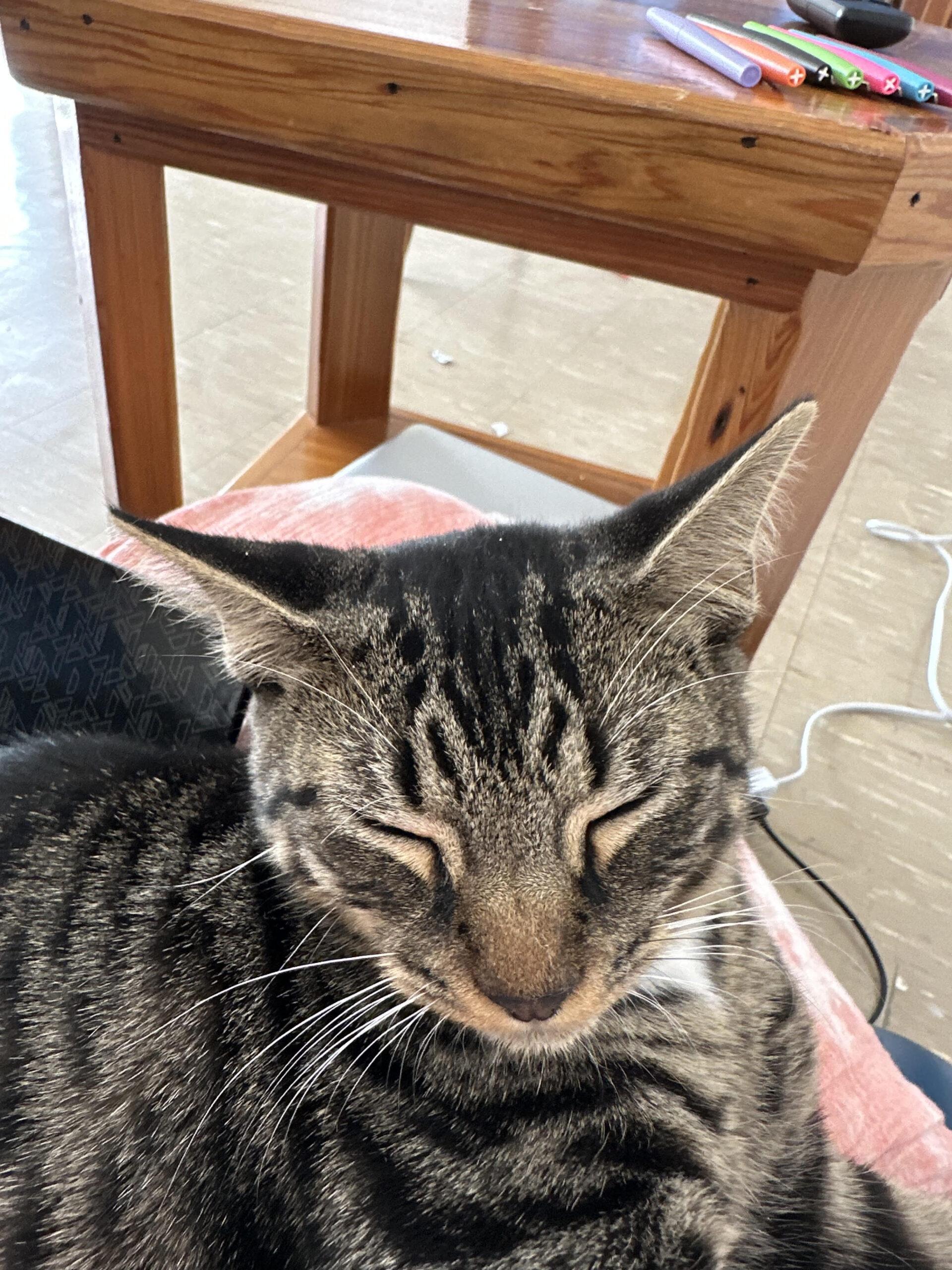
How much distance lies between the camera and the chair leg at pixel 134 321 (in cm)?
109

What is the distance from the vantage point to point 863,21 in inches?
39.9

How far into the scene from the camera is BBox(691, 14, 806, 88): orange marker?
2.84 feet

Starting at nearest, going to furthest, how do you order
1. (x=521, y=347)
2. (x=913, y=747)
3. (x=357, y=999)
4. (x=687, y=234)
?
(x=357, y=999), (x=687, y=234), (x=913, y=747), (x=521, y=347)

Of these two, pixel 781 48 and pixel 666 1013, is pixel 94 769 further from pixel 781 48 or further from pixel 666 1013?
pixel 781 48

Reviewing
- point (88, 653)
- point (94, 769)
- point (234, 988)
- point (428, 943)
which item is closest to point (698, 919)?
point (428, 943)

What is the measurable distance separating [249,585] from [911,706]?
1.50 meters

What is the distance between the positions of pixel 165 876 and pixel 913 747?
1402 mm

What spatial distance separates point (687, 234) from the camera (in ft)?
2.82

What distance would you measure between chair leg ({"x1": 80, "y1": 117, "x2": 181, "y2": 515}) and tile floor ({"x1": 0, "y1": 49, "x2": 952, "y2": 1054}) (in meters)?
0.59

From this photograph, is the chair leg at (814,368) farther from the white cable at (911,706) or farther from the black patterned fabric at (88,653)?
the black patterned fabric at (88,653)

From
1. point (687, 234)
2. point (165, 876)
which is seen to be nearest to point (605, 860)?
point (165, 876)

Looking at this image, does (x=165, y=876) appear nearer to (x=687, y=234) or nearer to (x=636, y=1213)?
(x=636, y=1213)

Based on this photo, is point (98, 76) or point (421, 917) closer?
point (421, 917)

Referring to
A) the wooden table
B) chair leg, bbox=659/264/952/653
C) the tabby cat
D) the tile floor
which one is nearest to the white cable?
the tile floor
